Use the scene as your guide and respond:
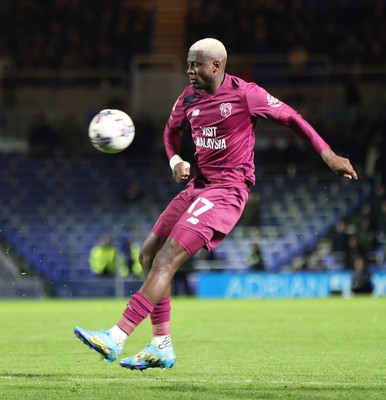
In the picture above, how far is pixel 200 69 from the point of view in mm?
7543

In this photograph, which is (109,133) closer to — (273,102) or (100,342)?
(273,102)

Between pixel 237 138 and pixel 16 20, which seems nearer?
pixel 237 138

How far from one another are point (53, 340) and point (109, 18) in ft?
68.3

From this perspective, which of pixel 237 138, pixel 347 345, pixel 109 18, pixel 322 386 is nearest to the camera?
pixel 322 386

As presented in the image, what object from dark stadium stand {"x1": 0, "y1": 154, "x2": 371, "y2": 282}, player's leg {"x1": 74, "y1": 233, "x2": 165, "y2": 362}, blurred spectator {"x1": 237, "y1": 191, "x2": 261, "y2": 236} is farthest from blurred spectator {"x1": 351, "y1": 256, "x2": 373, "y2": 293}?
player's leg {"x1": 74, "y1": 233, "x2": 165, "y2": 362}

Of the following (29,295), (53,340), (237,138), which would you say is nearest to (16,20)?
(29,295)

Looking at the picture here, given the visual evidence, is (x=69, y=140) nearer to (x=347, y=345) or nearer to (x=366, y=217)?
(x=366, y=217)

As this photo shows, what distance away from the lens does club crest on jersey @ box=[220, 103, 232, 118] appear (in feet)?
25.3

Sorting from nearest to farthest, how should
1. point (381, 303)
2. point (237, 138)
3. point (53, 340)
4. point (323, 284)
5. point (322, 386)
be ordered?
point (322, 386)
point (237, 138)
point (53, 340)
point (381, 303)
point (323, 284)

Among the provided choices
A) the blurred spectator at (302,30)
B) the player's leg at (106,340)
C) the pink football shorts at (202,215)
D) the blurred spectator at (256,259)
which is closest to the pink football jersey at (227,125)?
the pink football shorts at (202,215)

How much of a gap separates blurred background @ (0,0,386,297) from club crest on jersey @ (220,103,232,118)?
1503 cm

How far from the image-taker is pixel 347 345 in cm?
1050

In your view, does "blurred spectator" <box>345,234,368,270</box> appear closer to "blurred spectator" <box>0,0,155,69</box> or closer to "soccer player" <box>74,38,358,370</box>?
"blurred spectator" <box>0,0,155,69</box>

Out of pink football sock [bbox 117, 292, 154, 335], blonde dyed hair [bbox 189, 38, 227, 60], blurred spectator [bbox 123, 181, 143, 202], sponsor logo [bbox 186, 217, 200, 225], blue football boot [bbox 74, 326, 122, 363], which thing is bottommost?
blue football boot [bbox 74, 326, 122, 363]
